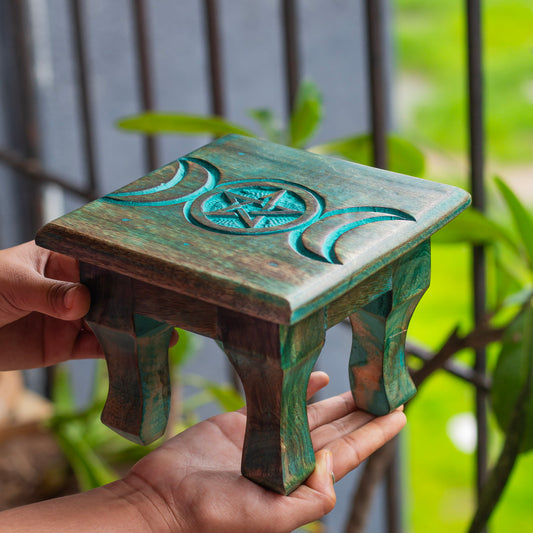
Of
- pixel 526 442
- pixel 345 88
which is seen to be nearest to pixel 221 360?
pixel 345 88

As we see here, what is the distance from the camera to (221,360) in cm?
204

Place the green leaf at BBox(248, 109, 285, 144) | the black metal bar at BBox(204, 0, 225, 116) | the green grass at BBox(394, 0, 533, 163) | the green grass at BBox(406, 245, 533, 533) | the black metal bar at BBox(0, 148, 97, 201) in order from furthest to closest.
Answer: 1. the green grass at BBox(394, 0, 533, 163)
2. the green grass at BBox(406, 245, 533, 533)
3. the black metal bar at BBox(0, 148, 97, 201)
4. the black metal bar at BBox(204, 0, 225, 116)
5. the green leaf at BBox(248, 109, 285, 144)

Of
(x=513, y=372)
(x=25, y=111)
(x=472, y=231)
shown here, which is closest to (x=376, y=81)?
(x=472, y=231)

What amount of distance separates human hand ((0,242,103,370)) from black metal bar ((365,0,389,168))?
384mm

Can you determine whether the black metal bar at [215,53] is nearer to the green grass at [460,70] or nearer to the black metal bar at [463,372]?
the black metal bar at [463,372]

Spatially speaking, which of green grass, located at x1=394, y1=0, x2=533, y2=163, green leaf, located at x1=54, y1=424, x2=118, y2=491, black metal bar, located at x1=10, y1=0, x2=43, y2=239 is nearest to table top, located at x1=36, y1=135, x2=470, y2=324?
green leaf, located at x1=54, y1=424, x2=118, y2=491

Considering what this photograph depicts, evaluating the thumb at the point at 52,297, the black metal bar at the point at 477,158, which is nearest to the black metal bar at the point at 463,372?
the black metal bar at the point at 477,158

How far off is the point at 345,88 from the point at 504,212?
1.66 m

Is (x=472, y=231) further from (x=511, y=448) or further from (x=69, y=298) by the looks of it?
(x=69, y=298)

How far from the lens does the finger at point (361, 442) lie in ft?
2.09

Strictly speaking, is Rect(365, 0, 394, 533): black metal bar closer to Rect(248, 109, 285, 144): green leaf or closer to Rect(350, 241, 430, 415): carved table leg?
Rect(248, 109, 285, 144): green leaf

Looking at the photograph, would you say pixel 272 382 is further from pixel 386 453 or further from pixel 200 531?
pixel 386 453

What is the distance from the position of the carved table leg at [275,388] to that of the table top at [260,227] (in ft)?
0.15

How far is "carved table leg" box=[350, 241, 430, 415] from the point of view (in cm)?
64
